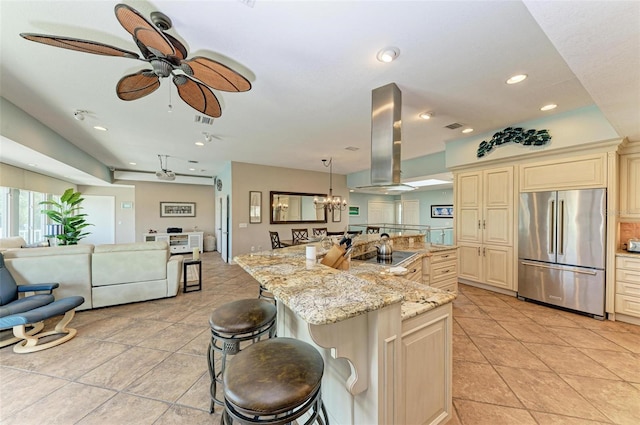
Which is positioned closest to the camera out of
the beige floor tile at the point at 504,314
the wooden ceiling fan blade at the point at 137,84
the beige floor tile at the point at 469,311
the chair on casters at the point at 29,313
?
the wooden ceiling fan blade at the point at 137,84

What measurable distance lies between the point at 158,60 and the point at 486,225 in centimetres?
493

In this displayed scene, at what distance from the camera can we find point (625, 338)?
2.55m

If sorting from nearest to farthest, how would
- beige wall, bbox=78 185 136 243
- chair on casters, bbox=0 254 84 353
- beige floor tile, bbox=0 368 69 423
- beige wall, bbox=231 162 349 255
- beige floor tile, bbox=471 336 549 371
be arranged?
beige floor tile, bbox=0 368 69 423 < beige floor tile, bbox=471 336 549 371 < chair on casters, bbox=0 254 84 353 < beige wall, bbox=231 162 349 255 < beige wall, bbox=78 185 136 243

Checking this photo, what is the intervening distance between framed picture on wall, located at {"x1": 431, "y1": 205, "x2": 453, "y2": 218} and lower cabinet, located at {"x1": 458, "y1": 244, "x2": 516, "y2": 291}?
4.94m

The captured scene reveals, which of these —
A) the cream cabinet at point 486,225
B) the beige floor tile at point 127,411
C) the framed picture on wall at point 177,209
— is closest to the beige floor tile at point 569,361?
the cream cabinet at point 486,225

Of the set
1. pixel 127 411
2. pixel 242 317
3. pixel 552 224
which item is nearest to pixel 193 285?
pixel 127 411

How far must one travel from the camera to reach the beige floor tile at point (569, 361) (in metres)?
2.00

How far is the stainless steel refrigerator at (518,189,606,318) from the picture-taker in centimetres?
302

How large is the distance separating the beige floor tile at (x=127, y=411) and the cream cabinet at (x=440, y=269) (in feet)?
9.58

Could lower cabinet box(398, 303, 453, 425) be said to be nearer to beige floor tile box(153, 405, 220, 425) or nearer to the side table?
beige floor tile box(153, 405, 220, 425)

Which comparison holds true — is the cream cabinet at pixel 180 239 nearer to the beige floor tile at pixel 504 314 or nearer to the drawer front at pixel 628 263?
the beige floor tile at pixel 504 314

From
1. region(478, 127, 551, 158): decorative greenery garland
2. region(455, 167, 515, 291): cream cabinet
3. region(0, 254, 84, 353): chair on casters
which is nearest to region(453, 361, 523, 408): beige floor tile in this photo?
region(455, 167, 515, 291): cream cabinet

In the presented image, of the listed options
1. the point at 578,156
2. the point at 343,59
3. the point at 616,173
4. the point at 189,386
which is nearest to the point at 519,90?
the point at 578,156

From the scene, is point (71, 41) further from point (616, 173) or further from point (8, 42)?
point (616, 173)
